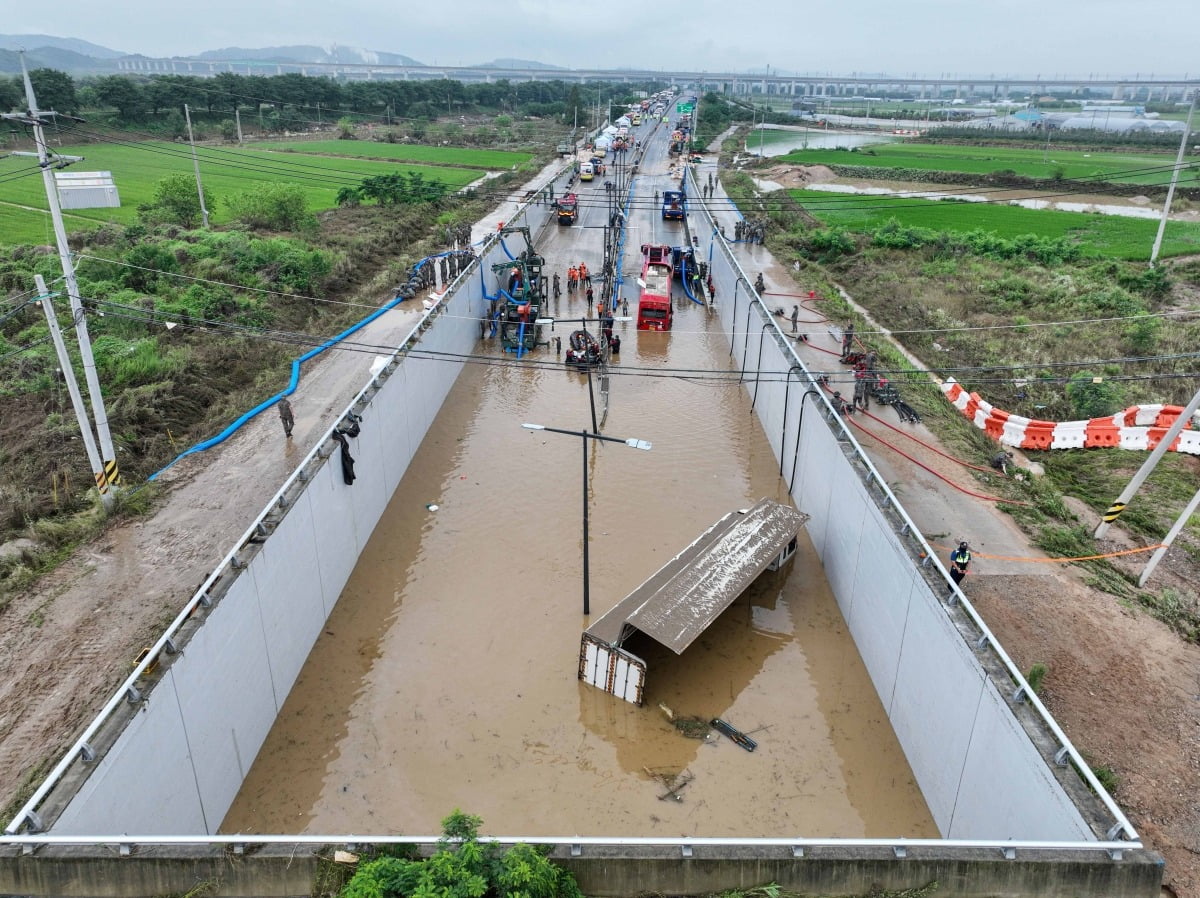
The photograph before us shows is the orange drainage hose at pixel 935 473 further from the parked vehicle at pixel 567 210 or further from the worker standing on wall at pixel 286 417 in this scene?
the parked vehicle at pixel 567 210

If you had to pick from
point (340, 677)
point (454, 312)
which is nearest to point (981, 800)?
point (340, 677)

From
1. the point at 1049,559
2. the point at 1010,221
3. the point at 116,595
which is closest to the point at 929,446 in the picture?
the point at 1049,559

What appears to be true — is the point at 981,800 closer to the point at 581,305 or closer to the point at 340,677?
the point at 340,677

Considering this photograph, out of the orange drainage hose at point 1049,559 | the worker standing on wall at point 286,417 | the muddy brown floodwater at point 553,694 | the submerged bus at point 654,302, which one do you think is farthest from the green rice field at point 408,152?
the orange drainage hose at point 1049,559

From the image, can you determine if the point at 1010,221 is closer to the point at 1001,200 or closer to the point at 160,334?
the point at 1001,200

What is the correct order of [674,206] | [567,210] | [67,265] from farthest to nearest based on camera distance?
[674,206]
[567,210]
[67,265]

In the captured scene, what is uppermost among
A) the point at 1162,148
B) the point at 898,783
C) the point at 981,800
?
the point at 1162,148

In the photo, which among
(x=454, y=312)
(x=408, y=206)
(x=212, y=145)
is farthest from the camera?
(x=212, y=145)
